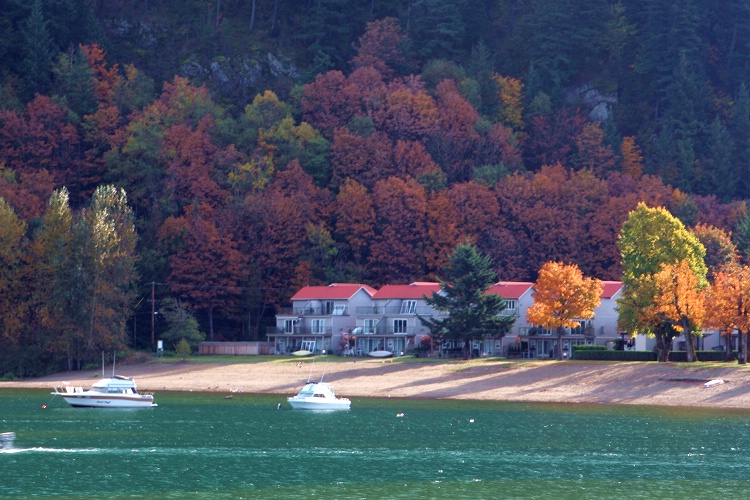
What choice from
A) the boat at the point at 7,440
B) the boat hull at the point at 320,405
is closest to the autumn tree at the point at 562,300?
the boat hull at the point at 320,405

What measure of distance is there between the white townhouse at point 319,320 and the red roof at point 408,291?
1.72 m

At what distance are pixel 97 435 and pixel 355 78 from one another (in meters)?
91.6

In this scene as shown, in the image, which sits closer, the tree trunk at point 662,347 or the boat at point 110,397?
the boat at point 110,397

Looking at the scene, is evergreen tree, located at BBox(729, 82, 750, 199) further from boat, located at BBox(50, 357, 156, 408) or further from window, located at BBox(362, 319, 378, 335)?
boat, located at BBox(50, 357, 156, 408)

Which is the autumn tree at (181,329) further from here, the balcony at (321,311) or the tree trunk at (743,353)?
the tree trunk at (743,353)

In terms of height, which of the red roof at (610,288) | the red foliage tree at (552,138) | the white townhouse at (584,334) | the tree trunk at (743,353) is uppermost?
the red foliage tree at (552,138)

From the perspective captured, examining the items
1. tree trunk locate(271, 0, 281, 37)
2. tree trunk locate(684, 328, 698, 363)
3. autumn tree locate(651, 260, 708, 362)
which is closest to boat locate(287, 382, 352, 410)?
autumn tree locate(651, 260, 708, 362)

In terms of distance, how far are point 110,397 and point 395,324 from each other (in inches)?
1630

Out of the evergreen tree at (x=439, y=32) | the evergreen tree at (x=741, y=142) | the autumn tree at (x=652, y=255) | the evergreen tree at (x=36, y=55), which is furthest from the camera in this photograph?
the evergreen tree at (x=439, y=32)

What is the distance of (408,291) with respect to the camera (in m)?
121

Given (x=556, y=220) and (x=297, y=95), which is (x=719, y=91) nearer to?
(x=556, y=220)

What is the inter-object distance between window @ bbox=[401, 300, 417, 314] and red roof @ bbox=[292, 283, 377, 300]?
174 inches

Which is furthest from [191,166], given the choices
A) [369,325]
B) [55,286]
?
[55,286]

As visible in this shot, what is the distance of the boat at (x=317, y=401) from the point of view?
83.5m
